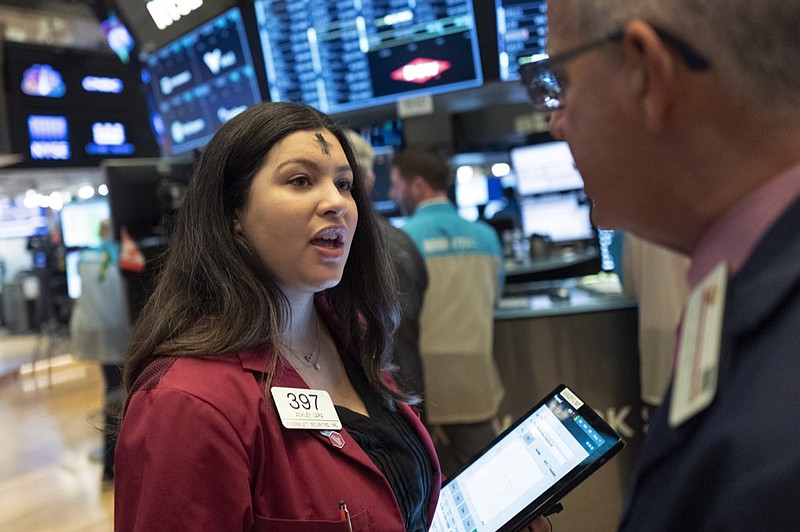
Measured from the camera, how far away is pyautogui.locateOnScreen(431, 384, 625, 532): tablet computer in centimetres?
109

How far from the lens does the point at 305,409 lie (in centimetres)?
123

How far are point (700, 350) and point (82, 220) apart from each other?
8634mm

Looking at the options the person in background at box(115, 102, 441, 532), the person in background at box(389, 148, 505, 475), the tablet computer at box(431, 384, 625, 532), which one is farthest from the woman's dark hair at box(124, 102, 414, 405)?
the person in background at box(389, 148, 505, 475)

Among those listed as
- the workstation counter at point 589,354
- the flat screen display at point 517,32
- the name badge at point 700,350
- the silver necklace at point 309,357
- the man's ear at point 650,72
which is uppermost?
the flat screen display at point 517,32

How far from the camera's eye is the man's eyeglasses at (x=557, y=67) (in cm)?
58

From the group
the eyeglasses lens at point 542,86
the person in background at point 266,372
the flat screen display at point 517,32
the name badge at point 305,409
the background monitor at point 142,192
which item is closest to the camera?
the eyeglasses lens at point 542,86

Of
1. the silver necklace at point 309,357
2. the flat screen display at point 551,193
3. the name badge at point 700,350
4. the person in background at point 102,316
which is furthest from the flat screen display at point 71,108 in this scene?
the name badge at point 700,350

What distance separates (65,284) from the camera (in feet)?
33.6

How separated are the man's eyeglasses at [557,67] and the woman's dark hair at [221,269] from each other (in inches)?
26.1

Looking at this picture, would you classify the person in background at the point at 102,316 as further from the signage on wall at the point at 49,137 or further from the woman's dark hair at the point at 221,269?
the woman's dark hair at the point at 221,269

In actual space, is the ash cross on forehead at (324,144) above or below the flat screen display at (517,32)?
below

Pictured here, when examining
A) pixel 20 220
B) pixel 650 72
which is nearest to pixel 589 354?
pixel 650 72

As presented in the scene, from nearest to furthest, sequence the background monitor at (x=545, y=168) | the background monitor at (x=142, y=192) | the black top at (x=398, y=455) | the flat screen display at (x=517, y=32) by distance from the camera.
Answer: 1. the black top at (x=398, y=455)
2. the flat screen display at (x=517, y=32)
3. the background monitor at (x=142, y=192)
4. the background monitor at (x=545, y=168)

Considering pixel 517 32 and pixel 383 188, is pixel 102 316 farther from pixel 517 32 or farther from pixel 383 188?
pixel 517 32
